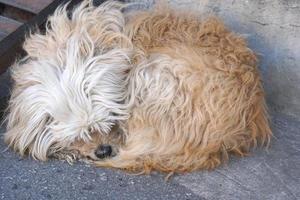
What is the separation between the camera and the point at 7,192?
3791 millimetres

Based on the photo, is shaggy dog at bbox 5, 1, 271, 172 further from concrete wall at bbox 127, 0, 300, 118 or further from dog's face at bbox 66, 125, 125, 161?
concrete wall at bbox 127, 0, 300, 118

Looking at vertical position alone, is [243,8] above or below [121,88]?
above

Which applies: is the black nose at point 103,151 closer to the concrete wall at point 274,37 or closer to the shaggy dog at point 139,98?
the shaggy dog at point 139,98

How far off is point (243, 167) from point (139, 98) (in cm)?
78

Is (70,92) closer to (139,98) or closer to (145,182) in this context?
(139,98)

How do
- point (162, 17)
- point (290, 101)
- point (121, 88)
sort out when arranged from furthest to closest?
point (290, 101), point (162, 17), point (121, 88)

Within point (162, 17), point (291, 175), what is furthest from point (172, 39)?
point (291, 175)

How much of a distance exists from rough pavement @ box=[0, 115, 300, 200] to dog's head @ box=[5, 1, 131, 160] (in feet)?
0.39

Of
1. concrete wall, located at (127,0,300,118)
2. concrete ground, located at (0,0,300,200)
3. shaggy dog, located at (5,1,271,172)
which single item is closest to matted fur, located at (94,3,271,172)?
shaggy dog, located at (5,1,271,172)

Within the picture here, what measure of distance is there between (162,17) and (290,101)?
3.75 feet

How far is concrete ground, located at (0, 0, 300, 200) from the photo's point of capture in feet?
12.6

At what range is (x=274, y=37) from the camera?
4.64 metres

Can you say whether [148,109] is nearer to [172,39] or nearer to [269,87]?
[172,39]

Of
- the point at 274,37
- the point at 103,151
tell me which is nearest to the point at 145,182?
the point at 103,151
